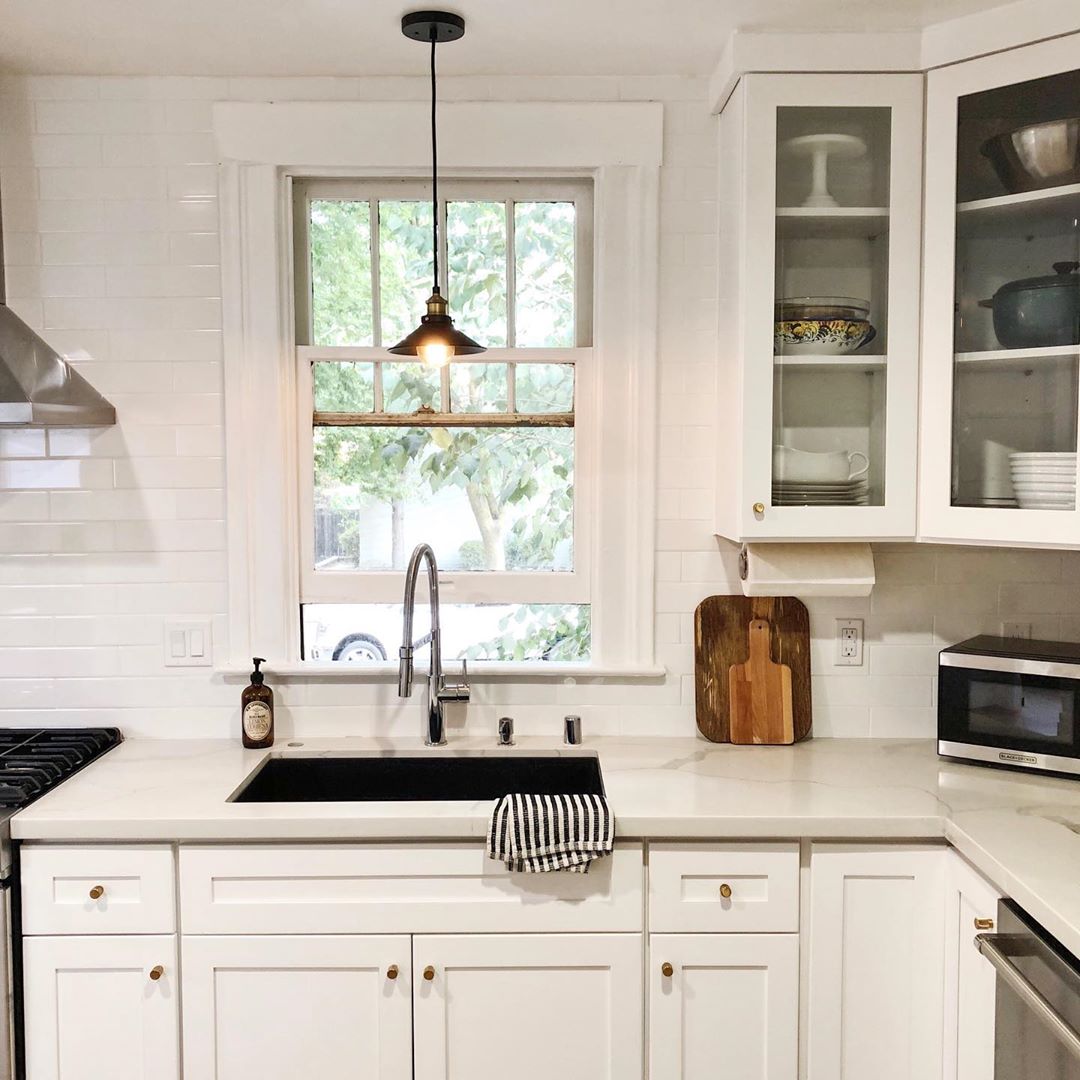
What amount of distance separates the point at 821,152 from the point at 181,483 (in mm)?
1678

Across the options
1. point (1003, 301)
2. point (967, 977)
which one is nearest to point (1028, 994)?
A: point (967, 977)

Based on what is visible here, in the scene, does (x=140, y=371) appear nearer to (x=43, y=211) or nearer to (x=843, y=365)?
(x=43, y=211)

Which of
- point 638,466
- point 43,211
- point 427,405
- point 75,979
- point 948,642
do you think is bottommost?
point 75,979

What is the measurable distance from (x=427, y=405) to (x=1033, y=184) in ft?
4.70

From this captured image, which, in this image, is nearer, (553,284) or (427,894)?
(427,894)

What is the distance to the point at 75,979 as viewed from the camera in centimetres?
190

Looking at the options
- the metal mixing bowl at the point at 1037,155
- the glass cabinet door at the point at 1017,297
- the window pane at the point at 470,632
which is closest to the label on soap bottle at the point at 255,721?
the window pane at the point at 470,632

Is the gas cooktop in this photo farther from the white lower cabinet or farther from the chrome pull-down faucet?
the chrome pull-down faucet

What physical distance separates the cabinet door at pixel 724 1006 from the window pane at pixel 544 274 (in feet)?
4.69

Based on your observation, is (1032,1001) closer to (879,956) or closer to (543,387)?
(879,956)

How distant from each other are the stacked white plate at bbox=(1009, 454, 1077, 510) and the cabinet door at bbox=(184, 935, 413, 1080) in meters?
A: 1.55

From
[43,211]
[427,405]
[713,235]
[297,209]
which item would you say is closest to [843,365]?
[713,235]

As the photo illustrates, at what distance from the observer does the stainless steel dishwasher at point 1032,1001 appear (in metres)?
1.41

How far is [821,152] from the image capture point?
6.88 feet
